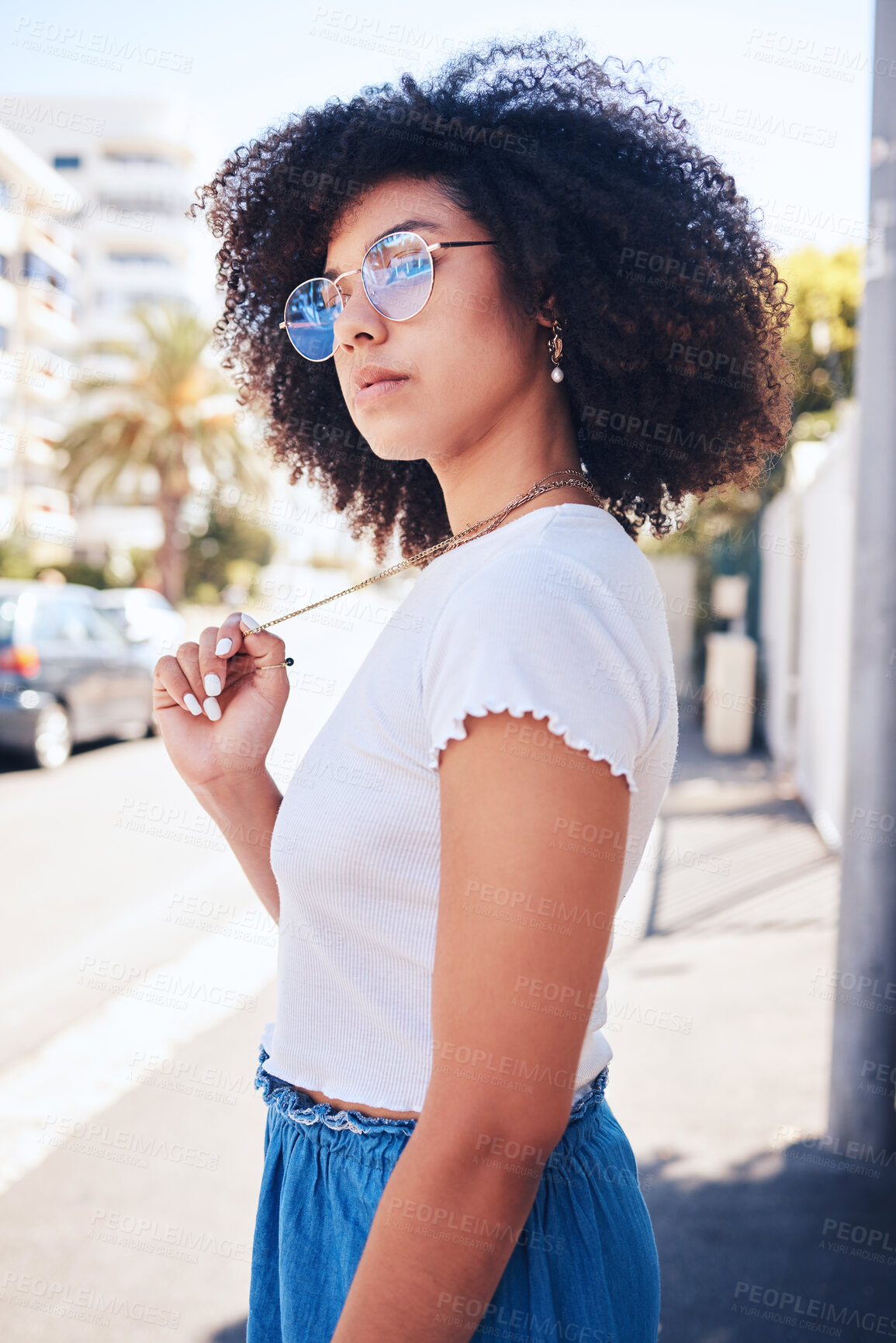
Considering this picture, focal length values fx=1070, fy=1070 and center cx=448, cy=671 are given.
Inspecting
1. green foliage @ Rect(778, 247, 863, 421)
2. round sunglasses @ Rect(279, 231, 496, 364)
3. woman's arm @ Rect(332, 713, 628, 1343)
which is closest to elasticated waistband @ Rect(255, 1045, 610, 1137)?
woman's arm @ Rect(332, 713, 628, 1343)

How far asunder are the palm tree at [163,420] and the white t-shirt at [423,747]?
2390cm

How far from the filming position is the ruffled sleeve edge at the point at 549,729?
901 mm

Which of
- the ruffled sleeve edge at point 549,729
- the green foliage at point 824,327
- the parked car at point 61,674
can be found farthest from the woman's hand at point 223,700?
the green foliage at point 824,327

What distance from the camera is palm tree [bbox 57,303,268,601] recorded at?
2405 centimetres

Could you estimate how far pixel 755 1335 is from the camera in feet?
9.02

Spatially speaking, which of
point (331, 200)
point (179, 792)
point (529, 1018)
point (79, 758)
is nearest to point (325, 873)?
point (529, 1018)

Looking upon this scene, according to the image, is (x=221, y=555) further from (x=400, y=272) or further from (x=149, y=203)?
(x=400, y=272)

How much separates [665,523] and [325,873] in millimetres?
997

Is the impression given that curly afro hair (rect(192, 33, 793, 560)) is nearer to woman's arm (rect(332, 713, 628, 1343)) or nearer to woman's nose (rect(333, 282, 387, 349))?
woman's nose (rect(333, 282, 387, 349))

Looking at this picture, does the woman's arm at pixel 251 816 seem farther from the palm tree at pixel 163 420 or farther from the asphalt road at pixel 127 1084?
the palm tree at pixel 163 420

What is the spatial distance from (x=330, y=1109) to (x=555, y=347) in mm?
1002

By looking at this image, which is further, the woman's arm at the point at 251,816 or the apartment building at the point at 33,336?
the apartment building at the point at 33,336

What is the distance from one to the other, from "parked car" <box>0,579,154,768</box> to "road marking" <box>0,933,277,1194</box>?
512cm

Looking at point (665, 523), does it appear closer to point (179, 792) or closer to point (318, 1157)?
point (318, 1157)
